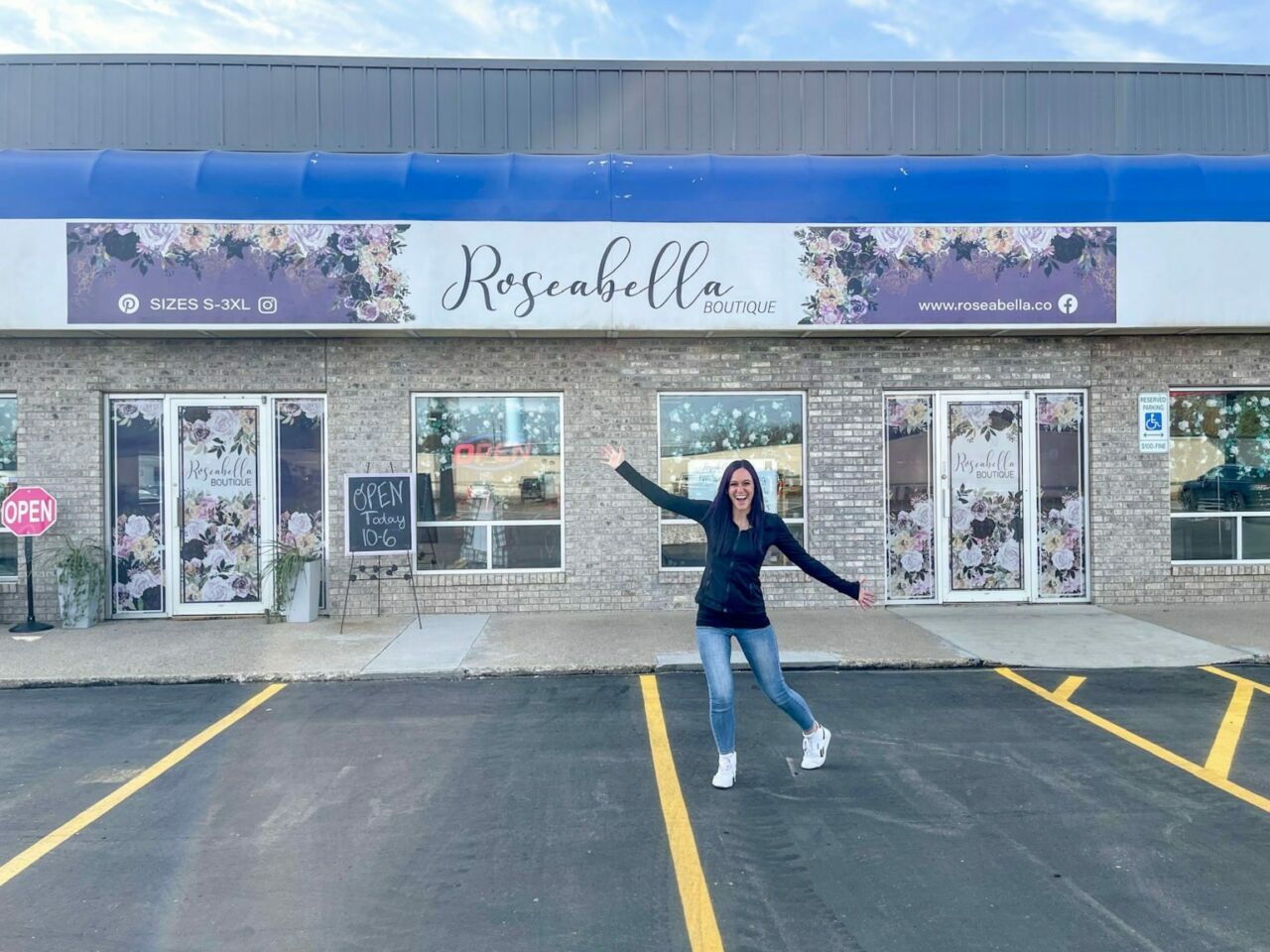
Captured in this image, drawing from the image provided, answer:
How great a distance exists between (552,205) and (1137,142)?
24.6ft

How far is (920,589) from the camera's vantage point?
1112 centimetres

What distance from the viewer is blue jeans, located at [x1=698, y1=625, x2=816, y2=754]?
16.9 feet

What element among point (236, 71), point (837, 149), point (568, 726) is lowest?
point (568, 726)

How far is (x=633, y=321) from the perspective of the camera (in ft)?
32.7

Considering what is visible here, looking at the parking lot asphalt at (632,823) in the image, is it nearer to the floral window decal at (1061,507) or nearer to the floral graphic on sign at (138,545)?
the floral graphic on sign at (138,545)

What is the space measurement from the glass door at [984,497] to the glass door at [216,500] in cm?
797

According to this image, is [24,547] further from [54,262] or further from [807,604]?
[807,604]

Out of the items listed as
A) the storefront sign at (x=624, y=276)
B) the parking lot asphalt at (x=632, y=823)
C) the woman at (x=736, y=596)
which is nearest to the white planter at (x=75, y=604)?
the storefront sign at (x=624, y=276)

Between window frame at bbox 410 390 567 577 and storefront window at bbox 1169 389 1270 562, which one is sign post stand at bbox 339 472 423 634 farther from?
storefront window at bbox 1169 389 1270 562

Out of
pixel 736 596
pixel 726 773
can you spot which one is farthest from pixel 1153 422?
pixel 726 773

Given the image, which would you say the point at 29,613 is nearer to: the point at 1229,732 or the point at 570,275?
the point at 570,275

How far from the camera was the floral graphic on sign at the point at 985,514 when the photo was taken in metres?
11.1

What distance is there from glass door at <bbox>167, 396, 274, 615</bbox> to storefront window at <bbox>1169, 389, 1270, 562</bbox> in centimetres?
1080

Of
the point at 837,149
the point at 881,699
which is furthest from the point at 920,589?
the point at 837,149
